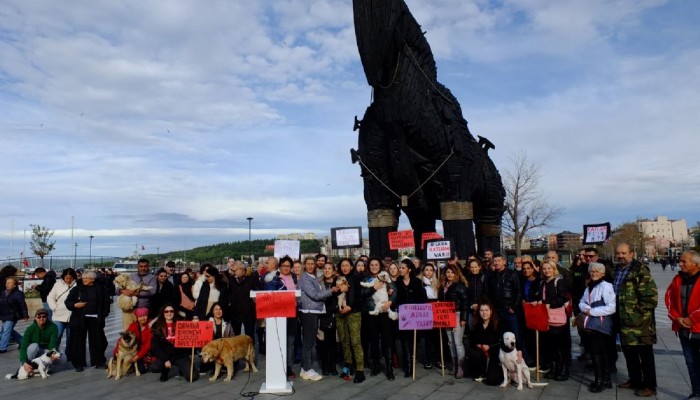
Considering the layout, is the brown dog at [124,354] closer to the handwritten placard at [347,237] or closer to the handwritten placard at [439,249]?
the handwritten placard at [439,249]

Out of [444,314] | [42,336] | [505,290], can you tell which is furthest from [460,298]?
[42,336]

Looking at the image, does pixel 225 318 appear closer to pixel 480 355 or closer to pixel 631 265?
pixel 480 355

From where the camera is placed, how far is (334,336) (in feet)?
24.3

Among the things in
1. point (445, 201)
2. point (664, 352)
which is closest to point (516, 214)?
point (445, 201)

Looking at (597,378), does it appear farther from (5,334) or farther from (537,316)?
→ (5,334)

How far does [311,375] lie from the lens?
6996 millimetres

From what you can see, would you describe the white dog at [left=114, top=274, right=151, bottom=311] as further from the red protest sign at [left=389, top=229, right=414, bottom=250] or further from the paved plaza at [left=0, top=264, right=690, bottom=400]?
the red protest sign at [left=389, top=229, right=414, bottom=250]

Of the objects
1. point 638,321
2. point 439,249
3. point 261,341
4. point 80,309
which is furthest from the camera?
point 439,249

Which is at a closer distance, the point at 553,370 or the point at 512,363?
the point at 512,363

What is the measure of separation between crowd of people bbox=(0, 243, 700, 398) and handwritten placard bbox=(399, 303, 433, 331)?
0.21 metres

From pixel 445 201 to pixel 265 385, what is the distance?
6.65m

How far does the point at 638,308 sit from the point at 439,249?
4.48 meters

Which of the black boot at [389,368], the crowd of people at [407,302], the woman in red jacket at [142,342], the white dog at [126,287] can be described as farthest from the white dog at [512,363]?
the white dog at [126,287]

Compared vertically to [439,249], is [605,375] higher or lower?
lower
